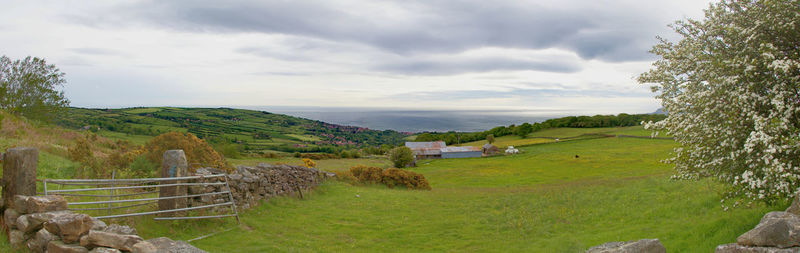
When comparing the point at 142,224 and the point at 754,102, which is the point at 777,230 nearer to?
the point at 754,102

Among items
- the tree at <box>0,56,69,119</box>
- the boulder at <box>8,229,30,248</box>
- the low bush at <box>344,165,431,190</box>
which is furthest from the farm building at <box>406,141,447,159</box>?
the boulder at <box>8,229,30,248</box>

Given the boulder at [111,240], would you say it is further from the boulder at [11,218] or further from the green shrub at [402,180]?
the green shrub at [402,180]

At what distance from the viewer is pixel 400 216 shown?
18.4 m

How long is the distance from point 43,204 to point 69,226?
125cm

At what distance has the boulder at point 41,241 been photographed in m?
6.92

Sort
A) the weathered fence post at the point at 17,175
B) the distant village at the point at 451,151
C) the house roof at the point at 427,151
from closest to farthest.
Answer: the weathered fence post at the point at 17,175
the distant village at the point at 451,151
the house roof at the point at 427,151

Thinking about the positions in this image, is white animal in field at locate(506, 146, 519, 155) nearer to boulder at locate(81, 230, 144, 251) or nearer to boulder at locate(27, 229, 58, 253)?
boulder at locate(81, 230, 144, 251)

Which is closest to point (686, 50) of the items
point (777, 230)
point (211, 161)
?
point (777, 230)

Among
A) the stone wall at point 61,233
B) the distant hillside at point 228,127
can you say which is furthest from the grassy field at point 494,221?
the distant hillside at point 228,127

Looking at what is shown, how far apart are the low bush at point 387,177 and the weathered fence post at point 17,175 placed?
79.1 ft

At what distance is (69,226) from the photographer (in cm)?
681

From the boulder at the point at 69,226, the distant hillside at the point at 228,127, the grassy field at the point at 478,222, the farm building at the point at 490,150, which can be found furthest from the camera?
the farm building at the point at 490,150

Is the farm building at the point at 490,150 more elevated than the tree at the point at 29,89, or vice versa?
Result: the tree at the point at 29,89

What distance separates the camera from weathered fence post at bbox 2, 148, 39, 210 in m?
7.89
